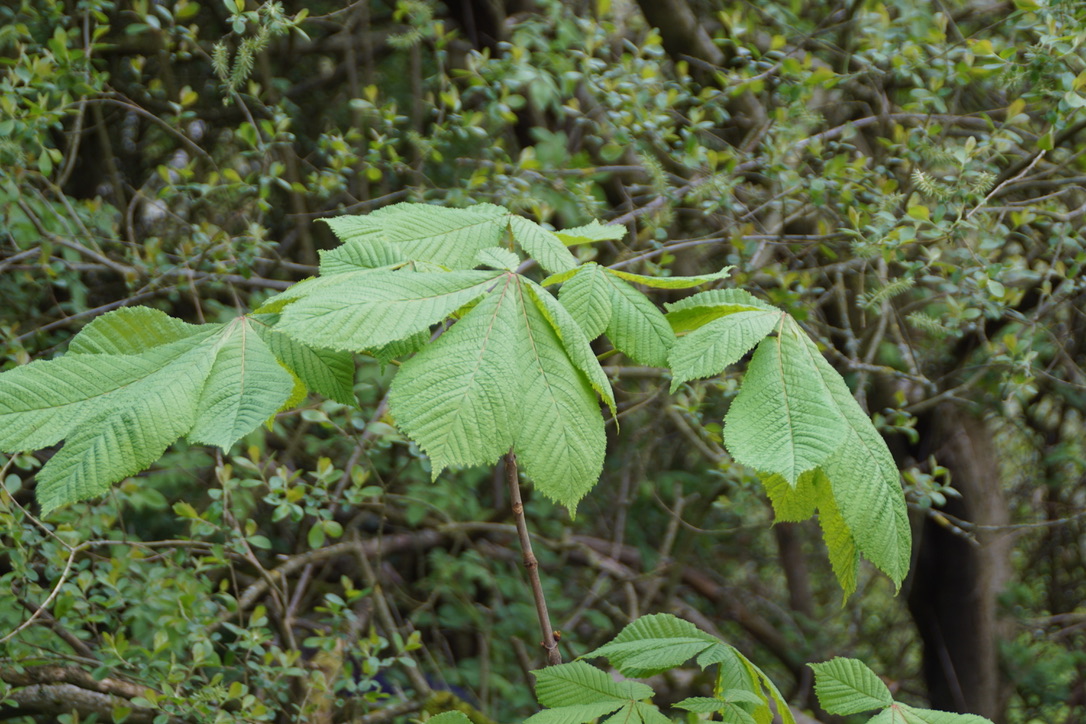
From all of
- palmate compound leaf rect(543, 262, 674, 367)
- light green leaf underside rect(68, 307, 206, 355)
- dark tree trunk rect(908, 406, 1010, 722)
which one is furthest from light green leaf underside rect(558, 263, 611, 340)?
dark tree trunk rect(908, 406, 1010, 722)

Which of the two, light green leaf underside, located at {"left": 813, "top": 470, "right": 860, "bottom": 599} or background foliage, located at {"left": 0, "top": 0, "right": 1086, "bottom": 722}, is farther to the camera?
background foliage, located at {"left": 0, "top": 0, "right": 1086, "bottom": 722}

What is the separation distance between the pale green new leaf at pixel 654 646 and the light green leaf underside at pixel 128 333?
1.99 feet

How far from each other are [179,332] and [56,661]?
1.39 m

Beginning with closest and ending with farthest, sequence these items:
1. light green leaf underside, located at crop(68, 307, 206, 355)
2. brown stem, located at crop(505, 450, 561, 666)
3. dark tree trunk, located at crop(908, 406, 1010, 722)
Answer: light green leaf underside, located at crop(68, 307, 206, 355) → brown stem, located at crop(505, 450, 561, 666) → dark tree trunk, located at crop(908, 406, 1010, 722)

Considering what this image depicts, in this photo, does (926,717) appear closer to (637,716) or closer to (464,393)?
(637,716)

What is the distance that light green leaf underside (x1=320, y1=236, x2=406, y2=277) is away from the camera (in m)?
0.97

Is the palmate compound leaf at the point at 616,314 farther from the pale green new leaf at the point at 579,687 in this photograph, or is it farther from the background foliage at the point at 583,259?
the background foliage at the point at 583,259

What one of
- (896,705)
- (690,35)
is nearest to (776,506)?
(896,705)

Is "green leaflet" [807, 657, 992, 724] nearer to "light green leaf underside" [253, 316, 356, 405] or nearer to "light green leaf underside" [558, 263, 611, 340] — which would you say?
"light green leaf underside" [558, 263, 611, 340]

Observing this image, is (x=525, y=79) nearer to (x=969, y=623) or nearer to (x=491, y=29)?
(x=491, y=29)

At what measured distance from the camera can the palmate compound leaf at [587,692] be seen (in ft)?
3.23

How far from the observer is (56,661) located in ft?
6.32

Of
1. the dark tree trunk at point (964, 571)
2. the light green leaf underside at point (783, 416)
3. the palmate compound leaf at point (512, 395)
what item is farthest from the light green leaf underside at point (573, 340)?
the dark tree trunk at point (964, 571)

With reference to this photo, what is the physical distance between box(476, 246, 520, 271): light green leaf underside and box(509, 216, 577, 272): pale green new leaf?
81 millimetres
